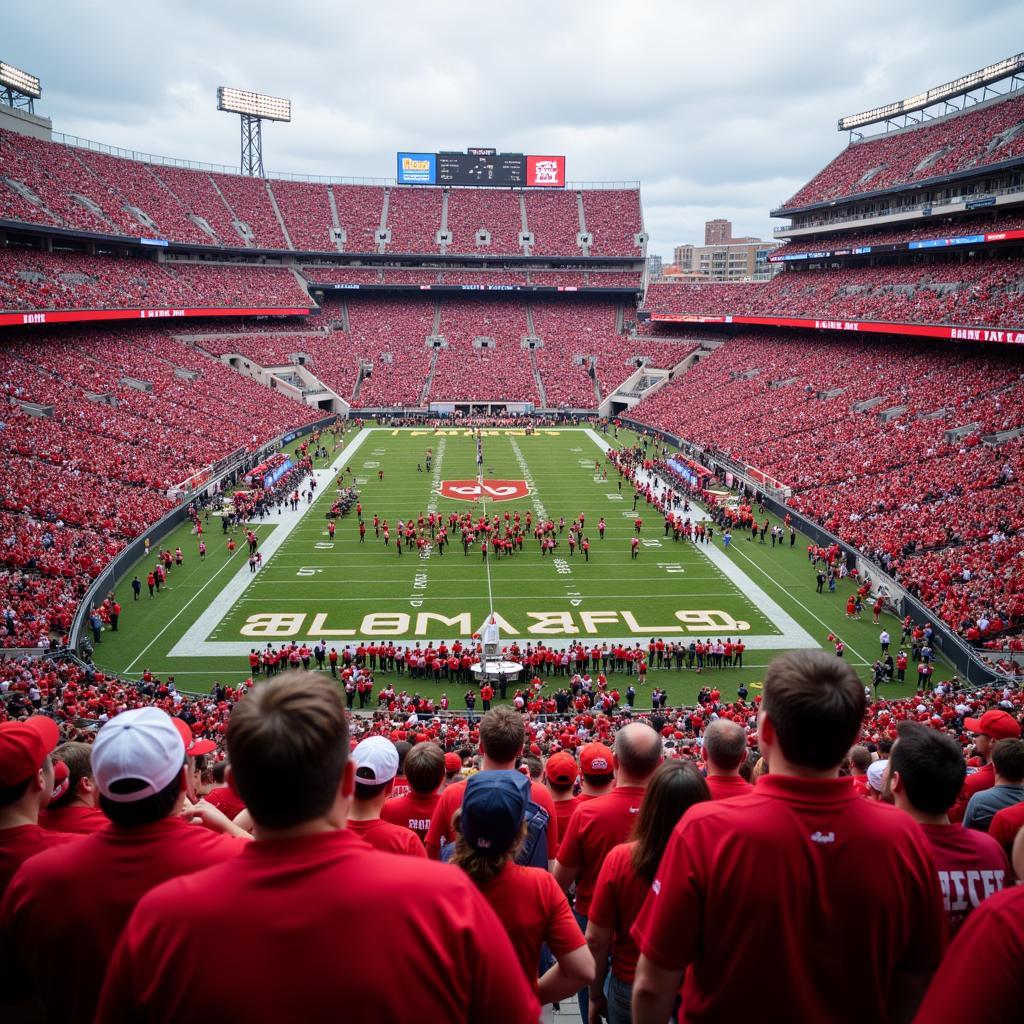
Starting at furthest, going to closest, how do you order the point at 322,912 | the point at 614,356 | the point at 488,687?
the point at 614,356 < the point at 488,687 < the point at 322,912

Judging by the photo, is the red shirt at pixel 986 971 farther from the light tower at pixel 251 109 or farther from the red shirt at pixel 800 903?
the light tower at pixel 251 109

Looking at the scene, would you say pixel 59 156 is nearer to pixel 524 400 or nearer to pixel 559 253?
pixel 524 400

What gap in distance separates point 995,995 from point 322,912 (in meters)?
1.46

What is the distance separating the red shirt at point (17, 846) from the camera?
295 cm

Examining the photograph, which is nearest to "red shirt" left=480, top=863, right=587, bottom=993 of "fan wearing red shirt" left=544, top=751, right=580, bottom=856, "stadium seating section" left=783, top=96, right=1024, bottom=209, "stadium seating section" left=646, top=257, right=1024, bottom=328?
"fan wearing red shirt" left=544, top=751, right=580, bottom=856

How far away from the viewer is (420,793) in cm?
487

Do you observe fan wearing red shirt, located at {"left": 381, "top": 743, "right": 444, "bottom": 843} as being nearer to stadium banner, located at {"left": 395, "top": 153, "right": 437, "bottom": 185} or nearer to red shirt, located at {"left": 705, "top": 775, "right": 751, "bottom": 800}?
red shirt, located at {"left": 705, "top": 775, "right": 751, "bottom": 800}

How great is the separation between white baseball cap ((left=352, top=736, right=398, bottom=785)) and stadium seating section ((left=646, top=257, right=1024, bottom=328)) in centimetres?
3385

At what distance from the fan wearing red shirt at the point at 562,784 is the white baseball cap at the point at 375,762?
1620 mm

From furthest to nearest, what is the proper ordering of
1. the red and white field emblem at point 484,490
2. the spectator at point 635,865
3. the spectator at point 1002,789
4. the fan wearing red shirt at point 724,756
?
the red and white field emblem at point 484,490 < the spectator at point 1002,789 < the fan wearing red shirt at point 724,756 < the spectator at point 635,865

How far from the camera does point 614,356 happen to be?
66.8 m

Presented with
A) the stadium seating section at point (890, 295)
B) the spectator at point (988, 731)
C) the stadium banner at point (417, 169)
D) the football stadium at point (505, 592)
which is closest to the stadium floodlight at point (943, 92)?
the football stadium at point (505, 592)

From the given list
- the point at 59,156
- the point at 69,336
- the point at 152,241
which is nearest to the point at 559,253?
the point at 152,241

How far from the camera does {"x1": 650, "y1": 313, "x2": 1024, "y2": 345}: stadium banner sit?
3114cm
